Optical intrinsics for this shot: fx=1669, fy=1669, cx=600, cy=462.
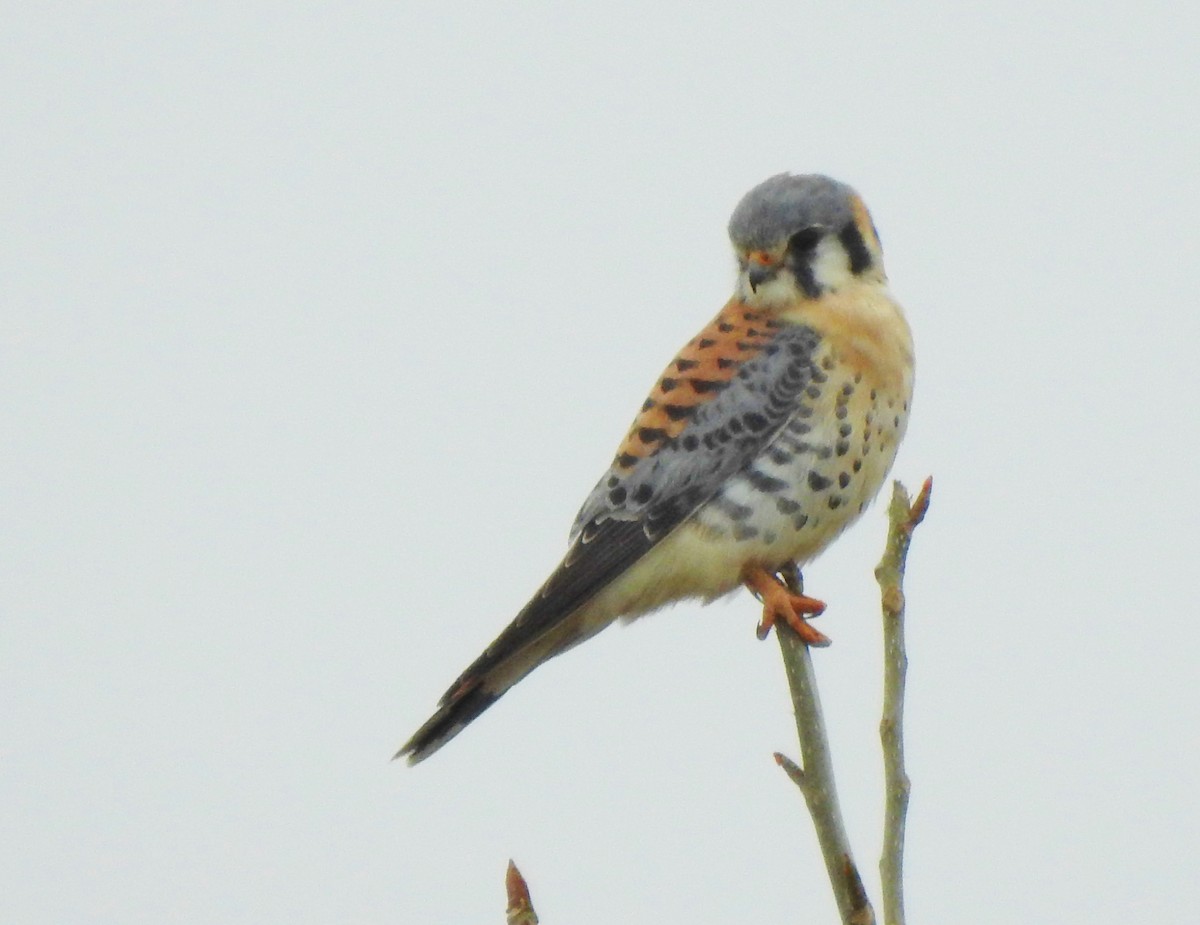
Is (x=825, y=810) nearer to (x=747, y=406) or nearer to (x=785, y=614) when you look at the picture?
(x=785, y=614)

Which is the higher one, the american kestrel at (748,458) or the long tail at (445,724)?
the american kestrel at (748,458)

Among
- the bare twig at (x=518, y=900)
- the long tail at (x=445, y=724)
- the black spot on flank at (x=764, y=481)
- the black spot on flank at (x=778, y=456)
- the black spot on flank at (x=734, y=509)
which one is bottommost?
the bare twig at (x=518, y=900)

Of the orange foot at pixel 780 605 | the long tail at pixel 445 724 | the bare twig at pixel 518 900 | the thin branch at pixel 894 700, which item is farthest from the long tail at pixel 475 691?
the bare twig at pixel 518 900

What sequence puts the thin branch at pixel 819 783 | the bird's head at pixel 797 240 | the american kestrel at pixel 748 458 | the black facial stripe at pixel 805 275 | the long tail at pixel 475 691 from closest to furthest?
the thin branch at pixel 819 783
the long tail at pixel 475 691
the american kestrel at pixel 748 458
the bird's head at pixel 797 240
the black facial stripe at pixel 805 275

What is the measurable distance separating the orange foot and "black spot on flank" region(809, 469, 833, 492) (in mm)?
234

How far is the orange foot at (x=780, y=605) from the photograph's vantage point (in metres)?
3.52

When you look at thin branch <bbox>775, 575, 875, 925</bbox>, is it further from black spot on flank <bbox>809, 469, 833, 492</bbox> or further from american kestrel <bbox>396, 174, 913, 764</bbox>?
black spot on flank <bbox>809, 469, 833, 492</bbox>

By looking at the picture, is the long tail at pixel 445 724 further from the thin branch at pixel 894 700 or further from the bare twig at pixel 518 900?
the bare twig at pixel 518 900

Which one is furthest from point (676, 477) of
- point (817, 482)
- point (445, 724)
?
point (445, 724)

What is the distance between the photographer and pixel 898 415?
4.23 metres

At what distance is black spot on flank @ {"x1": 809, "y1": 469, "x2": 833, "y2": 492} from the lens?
4027 mm

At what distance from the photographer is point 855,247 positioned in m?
4.48

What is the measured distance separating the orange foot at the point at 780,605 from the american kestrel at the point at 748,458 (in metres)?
0.01

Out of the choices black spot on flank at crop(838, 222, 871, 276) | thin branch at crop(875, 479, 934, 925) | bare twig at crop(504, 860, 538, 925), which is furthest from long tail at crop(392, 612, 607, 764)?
bare twig at crop(504, 860, 538, 925)
